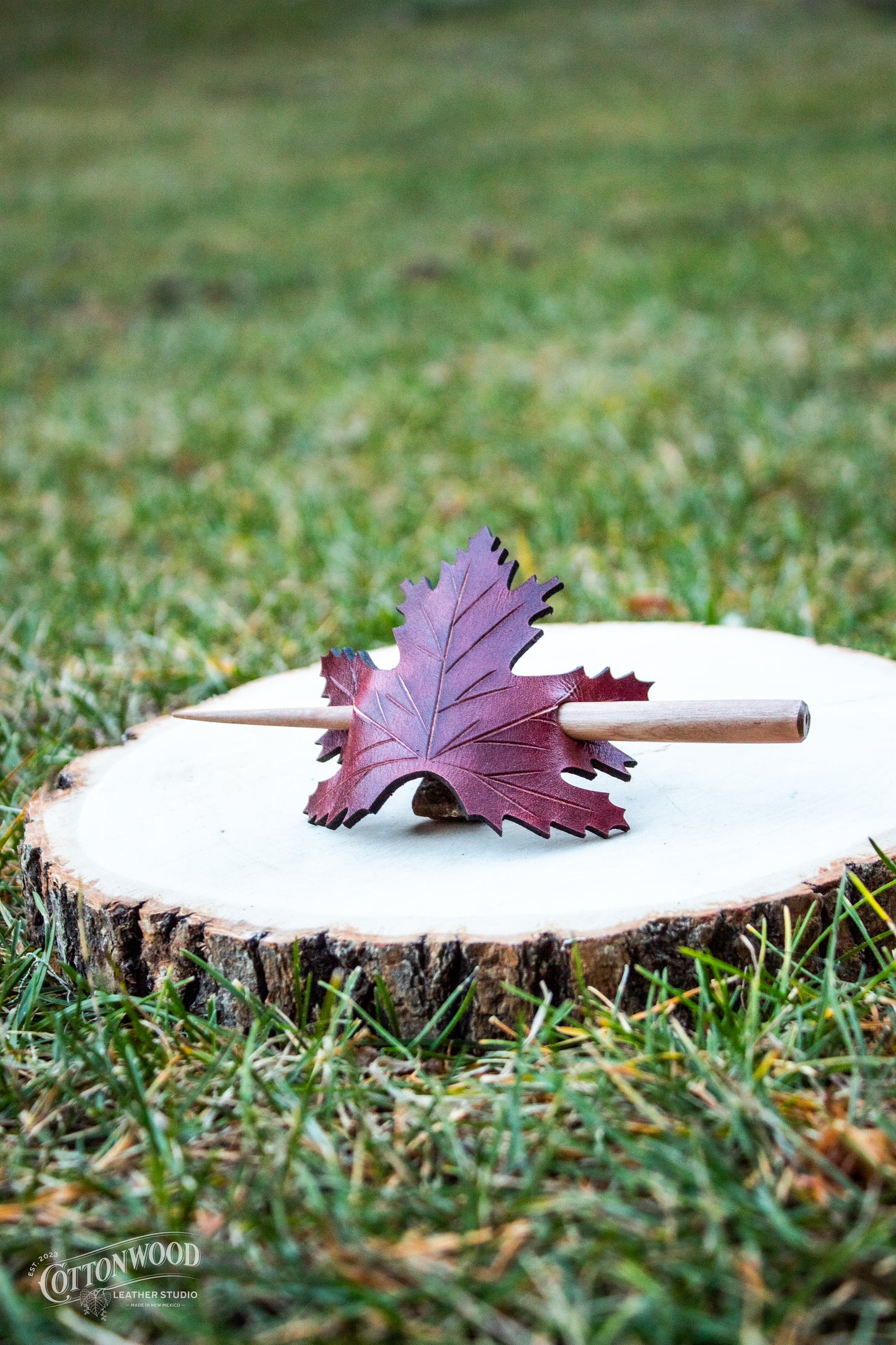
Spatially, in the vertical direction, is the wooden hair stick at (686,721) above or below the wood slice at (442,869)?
above

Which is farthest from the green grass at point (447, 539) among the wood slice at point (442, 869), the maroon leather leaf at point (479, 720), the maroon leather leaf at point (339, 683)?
the maroon leather leaf at point (339, 683)

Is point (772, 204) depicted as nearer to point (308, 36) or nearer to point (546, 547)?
point (546, 547)

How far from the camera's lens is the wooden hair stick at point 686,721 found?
55.7 inches

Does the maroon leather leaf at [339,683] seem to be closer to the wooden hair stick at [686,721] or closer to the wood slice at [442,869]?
the wood slice at [442,869]

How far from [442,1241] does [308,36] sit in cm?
2006

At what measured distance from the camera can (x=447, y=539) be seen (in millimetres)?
3525

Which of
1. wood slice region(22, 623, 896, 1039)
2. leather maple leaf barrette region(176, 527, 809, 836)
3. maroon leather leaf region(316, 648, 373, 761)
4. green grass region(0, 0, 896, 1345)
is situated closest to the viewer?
green grass region(0, 0, 896, 1345)

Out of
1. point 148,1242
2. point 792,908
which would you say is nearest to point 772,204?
point 792,908

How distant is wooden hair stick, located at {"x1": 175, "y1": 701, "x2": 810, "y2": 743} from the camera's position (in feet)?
4.65

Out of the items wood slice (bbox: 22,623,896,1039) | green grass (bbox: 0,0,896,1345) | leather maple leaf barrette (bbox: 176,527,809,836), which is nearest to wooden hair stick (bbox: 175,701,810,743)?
leather maple leaf barrette (bbox: 176,527,809,836)

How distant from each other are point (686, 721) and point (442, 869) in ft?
1.16

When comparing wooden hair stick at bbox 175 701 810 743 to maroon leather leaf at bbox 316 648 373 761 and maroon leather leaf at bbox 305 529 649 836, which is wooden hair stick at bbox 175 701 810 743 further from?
maroon leather leaf at bbox 316 648 373 761

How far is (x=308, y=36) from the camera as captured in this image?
1819cm

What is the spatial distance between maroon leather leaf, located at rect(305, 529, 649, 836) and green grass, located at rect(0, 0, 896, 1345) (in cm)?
27
